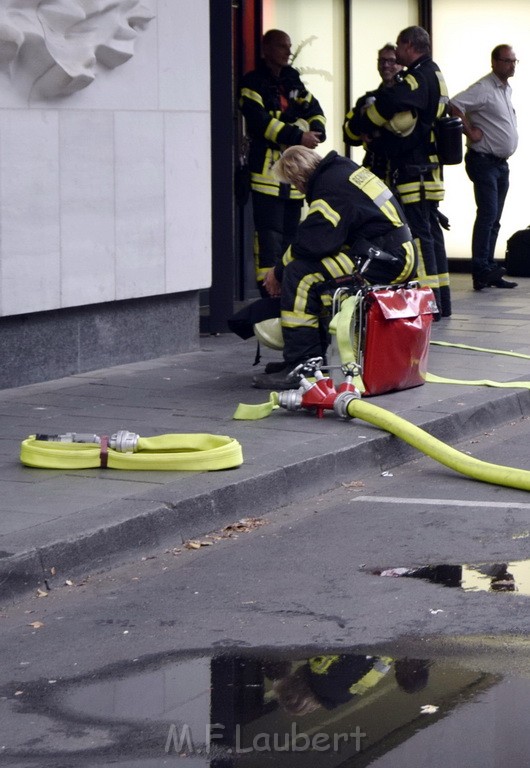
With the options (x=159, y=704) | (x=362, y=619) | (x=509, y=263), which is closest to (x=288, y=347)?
(x=362, y=619)

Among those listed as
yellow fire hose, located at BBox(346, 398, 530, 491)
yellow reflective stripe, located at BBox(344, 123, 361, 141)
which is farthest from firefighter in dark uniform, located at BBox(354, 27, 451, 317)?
yellow fire hose, located at BBox(346, 398, 530, 491)

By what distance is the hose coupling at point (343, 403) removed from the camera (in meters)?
7.32

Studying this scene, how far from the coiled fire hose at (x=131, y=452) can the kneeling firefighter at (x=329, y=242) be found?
1.81 meters

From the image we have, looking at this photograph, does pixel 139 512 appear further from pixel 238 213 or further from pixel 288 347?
pixel 238 213

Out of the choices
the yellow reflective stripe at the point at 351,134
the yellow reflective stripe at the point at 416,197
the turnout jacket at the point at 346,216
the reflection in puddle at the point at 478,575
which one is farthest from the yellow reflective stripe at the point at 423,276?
the reflection in puddle at the point at 478,575

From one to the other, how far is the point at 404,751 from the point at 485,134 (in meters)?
10.4

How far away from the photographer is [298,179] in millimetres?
8219

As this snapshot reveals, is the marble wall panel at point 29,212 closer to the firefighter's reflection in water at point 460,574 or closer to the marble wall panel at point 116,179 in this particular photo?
the marble wall panel at point 116,179

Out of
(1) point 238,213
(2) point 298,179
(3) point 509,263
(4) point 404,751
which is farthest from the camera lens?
(3) point 509,263

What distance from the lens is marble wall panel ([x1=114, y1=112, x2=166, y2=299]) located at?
922cm

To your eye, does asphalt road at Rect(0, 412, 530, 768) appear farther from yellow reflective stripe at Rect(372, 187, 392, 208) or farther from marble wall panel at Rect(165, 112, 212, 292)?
marble wall panel at Rect(165, 112, 212, 292)

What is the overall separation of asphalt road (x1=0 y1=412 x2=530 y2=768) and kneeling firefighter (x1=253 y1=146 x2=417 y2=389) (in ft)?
6.50

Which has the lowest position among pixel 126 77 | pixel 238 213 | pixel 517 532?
pixel 517 532

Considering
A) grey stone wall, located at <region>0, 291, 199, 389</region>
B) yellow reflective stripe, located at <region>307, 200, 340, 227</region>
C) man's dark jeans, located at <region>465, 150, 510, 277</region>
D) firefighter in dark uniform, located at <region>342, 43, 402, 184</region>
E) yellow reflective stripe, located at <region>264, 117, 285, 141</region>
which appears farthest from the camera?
man's dark jeans, located at <region>465, 150, 510, 277</region>
